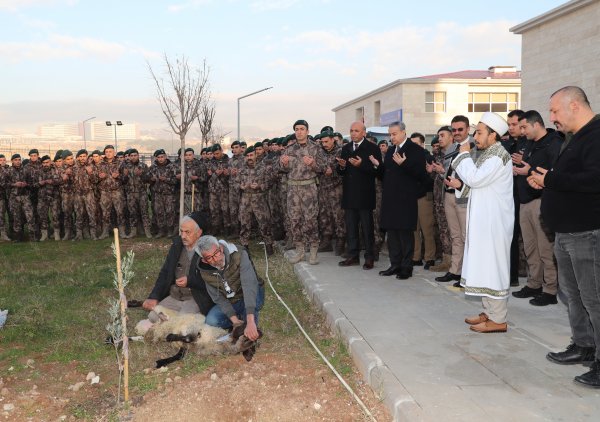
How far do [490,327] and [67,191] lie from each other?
430 inches

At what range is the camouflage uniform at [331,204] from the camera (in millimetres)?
9078

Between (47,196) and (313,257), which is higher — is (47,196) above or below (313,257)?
above

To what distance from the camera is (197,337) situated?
5.14 meters

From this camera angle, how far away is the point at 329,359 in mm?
4836

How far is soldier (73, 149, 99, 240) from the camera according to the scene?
507 inches

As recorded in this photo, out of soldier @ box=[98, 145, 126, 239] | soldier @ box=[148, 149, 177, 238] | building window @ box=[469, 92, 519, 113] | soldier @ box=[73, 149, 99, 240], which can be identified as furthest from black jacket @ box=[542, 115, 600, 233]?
building window @ box=[469, 92, 519, 113]

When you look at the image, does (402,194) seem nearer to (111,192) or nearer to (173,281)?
(173,281)

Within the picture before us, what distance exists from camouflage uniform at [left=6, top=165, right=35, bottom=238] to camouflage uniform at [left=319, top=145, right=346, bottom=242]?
7544 millimetres

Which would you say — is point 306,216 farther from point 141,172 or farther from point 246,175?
point 141,172

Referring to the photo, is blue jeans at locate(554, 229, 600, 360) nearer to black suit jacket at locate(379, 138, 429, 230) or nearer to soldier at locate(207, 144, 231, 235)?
black suit jacket at locate(379, 138, 429, 230)

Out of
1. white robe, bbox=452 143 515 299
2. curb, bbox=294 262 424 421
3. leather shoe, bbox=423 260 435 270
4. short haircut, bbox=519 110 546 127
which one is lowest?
curb, bbox=294 262 424 421

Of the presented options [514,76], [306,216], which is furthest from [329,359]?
[514,76]

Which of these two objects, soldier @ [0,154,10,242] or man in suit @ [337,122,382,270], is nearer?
man in suit @ [337,122,382,270]

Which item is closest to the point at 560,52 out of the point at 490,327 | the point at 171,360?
the point at 490,327
